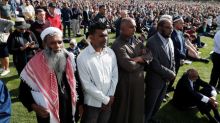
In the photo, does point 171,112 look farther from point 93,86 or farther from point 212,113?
point 93,86

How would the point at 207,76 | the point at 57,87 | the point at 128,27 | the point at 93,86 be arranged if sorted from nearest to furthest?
the point at 57,87, the point at 93,86, the point at 128,27, the point at 207,76

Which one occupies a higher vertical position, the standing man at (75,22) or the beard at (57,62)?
the beard at (57,62)

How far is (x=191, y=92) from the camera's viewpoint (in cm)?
657

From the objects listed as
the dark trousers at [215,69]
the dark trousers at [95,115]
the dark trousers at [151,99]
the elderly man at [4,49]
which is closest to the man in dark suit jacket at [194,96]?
the dark trousers at [215,69]

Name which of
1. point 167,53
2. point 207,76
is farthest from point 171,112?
point 207,76

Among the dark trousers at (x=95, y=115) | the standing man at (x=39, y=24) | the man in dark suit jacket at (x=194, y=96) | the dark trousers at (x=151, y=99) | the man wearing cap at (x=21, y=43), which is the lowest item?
the man in dark suit jacket at (x=194, y=96)

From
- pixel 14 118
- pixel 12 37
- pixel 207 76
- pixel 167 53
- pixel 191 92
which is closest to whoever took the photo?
pixel 167 53

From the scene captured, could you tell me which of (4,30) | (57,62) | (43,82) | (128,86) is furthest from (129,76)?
(4,30)

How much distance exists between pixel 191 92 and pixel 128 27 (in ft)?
8.78

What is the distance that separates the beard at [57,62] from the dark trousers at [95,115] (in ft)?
2.37

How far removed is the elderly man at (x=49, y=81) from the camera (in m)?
3.78

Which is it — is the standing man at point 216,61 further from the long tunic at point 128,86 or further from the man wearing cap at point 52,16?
the man wearing cap at point 52,16

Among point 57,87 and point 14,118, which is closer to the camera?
point 57,87

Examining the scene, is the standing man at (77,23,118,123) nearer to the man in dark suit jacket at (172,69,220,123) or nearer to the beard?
the beard
